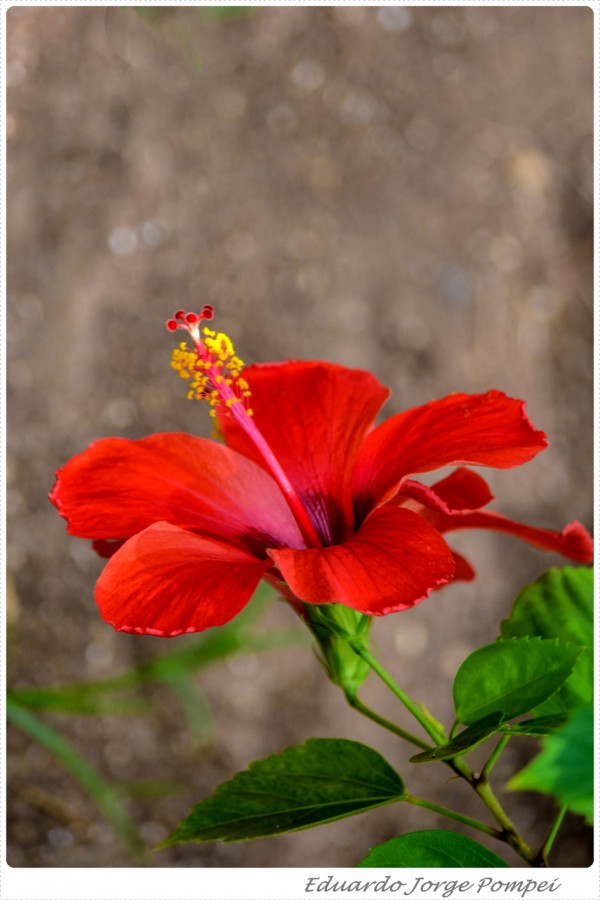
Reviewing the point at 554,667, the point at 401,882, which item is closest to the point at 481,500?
the point at 554,667

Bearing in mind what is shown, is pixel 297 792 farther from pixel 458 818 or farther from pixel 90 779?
pixel 90 779

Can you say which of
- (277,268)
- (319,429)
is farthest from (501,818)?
(277,268)

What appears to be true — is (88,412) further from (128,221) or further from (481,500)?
(481,500)

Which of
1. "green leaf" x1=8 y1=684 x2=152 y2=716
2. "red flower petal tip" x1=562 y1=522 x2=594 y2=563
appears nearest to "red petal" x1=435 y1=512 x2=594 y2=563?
"red flower petal tip" x1=562 y1=522 x2=594 y2=563

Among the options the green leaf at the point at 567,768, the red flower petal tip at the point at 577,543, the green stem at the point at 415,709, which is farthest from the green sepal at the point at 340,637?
the green leaf at the point at 567,768

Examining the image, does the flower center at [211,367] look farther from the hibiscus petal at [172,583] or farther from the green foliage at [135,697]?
the green foliage at [135,697]

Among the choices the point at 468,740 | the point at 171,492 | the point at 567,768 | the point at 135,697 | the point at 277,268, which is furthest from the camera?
the point at 277,268
